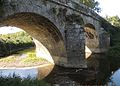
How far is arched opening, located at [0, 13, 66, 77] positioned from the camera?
16.5 m

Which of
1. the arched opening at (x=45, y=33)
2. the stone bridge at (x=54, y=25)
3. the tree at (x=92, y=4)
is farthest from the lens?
the tree at (x=92, y=4)

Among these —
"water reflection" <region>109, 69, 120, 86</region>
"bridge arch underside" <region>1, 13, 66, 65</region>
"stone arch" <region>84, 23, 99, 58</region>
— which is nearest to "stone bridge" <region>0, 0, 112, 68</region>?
"bridge arch underside" <region>1, 13, 66, 65</region>

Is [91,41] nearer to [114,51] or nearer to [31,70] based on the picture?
[114,51]

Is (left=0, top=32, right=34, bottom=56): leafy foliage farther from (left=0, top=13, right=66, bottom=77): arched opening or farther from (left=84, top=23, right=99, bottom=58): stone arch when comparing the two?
(left=84, top=23, right=99, bottom=58): stone arch

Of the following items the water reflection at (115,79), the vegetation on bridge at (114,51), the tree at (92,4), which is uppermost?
the tree at (92,4)

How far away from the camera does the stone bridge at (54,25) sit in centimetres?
1445

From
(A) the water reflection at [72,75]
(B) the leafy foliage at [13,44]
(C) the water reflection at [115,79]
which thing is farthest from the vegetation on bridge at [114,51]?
(B) the leafy foliage at [13,44]

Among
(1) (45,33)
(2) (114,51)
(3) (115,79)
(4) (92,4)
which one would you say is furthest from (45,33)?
(4) (92,4)

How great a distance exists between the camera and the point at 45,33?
19312mm

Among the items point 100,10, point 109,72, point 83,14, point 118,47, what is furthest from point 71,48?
point 100,10

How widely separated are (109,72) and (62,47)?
3.70m

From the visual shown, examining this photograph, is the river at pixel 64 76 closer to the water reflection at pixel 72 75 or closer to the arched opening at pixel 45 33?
the water reflection at pixel 72 75

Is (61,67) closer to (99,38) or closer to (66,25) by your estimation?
(66,25)

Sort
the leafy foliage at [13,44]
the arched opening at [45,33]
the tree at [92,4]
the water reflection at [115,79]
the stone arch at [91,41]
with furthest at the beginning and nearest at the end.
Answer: the tree at [92,4]
the stone arch at [91,41]
the leafy foliage at [13,44]
the arched opening at [45,33]
the water reflection at [115,79]
